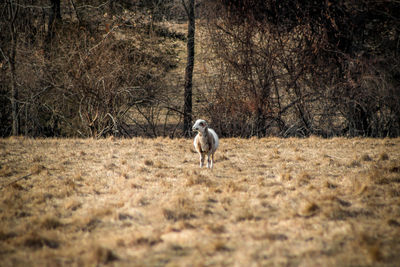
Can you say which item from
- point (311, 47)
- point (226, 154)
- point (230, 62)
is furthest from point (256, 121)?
point (226, 154)

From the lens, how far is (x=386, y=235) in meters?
3.81

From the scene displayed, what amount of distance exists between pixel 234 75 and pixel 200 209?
8876 millimetres

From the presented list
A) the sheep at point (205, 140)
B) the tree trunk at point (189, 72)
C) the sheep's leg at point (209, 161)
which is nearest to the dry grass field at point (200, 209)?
the sheep's leg at point (209, 161)

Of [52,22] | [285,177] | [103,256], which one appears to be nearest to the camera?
[103,256]

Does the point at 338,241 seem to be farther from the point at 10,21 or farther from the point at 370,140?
the point at 10,21

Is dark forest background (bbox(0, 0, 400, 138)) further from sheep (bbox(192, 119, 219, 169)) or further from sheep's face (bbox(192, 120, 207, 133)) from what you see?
sheep's face (bbox(192, 120, 207, 133))

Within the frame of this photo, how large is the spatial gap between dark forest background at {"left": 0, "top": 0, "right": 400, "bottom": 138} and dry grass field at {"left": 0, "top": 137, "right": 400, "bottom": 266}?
151 inches

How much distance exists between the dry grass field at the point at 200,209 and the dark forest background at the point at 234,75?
3845 millimetres

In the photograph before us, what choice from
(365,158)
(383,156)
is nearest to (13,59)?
(365,158)

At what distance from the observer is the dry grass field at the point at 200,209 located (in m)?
3.43

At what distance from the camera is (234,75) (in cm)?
1282

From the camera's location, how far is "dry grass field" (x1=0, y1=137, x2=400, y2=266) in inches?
135

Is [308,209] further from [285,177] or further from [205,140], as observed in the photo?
[205,140]

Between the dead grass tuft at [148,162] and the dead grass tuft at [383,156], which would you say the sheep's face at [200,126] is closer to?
the dead grass tuft at [148,162]
